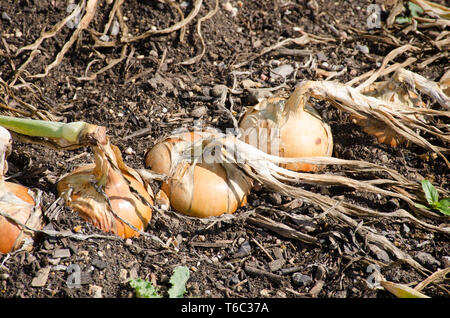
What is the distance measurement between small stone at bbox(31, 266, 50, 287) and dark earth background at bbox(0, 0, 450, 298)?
2 centimetres

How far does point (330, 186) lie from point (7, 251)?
1.44 m

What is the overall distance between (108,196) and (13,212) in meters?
0.36

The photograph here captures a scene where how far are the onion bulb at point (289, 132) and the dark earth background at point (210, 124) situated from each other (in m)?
0.20

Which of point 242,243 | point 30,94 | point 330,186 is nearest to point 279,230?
point 242,243

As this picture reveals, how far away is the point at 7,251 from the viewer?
1.90m

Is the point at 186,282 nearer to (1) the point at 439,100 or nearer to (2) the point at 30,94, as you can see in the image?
(2) the point at 30,94

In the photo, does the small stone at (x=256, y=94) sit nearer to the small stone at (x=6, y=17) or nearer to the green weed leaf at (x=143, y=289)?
the green weed leaf at (x=143, y=289)

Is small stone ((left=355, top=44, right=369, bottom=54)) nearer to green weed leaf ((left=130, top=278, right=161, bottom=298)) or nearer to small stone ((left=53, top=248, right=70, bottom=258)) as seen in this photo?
green weed leaf ((left=130, top=278, right=161, bottom=298))

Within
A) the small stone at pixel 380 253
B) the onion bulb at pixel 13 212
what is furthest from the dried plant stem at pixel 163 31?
the small stone at pixel 380 253

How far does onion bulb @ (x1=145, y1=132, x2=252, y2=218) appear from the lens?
213 centimetres

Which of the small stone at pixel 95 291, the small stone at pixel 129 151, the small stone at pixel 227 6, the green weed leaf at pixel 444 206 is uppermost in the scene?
the small stone at pixel 227 6

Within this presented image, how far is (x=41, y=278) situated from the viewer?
1838mm

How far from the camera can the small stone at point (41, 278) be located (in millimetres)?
1818

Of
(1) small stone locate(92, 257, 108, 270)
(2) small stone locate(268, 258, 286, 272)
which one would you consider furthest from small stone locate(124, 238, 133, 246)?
(2) small stone locate(268, 258, 286, 272)
